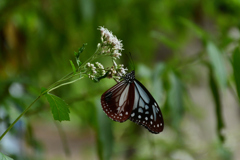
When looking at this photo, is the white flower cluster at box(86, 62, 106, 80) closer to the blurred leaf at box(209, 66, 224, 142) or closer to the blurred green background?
the blurred green background

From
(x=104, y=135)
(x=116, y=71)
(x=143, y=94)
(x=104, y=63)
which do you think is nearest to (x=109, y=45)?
(x=116, y=71)

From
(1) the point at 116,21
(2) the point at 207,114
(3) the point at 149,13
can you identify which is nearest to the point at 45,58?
(1) the point at 116,21

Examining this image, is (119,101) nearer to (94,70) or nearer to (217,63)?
(94,70)

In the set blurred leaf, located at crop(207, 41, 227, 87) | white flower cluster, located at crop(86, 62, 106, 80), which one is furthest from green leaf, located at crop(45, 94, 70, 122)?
blurred leaf, located at crop(207, 41, 227, 87)

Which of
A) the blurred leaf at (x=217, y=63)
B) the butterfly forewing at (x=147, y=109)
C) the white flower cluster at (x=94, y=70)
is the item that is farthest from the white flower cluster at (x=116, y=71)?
the blurred leaf at (x=217, y=63)

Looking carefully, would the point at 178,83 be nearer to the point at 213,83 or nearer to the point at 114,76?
the point at 213,83

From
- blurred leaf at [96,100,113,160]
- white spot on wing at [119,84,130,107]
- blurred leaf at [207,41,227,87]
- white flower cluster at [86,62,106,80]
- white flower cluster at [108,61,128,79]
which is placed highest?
blurred leaf at [207,41,227,87]

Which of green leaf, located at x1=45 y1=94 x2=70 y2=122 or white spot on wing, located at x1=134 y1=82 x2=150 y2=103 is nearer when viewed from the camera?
green leaf, located at x1=45 y1=94 x2=70 y2=122
